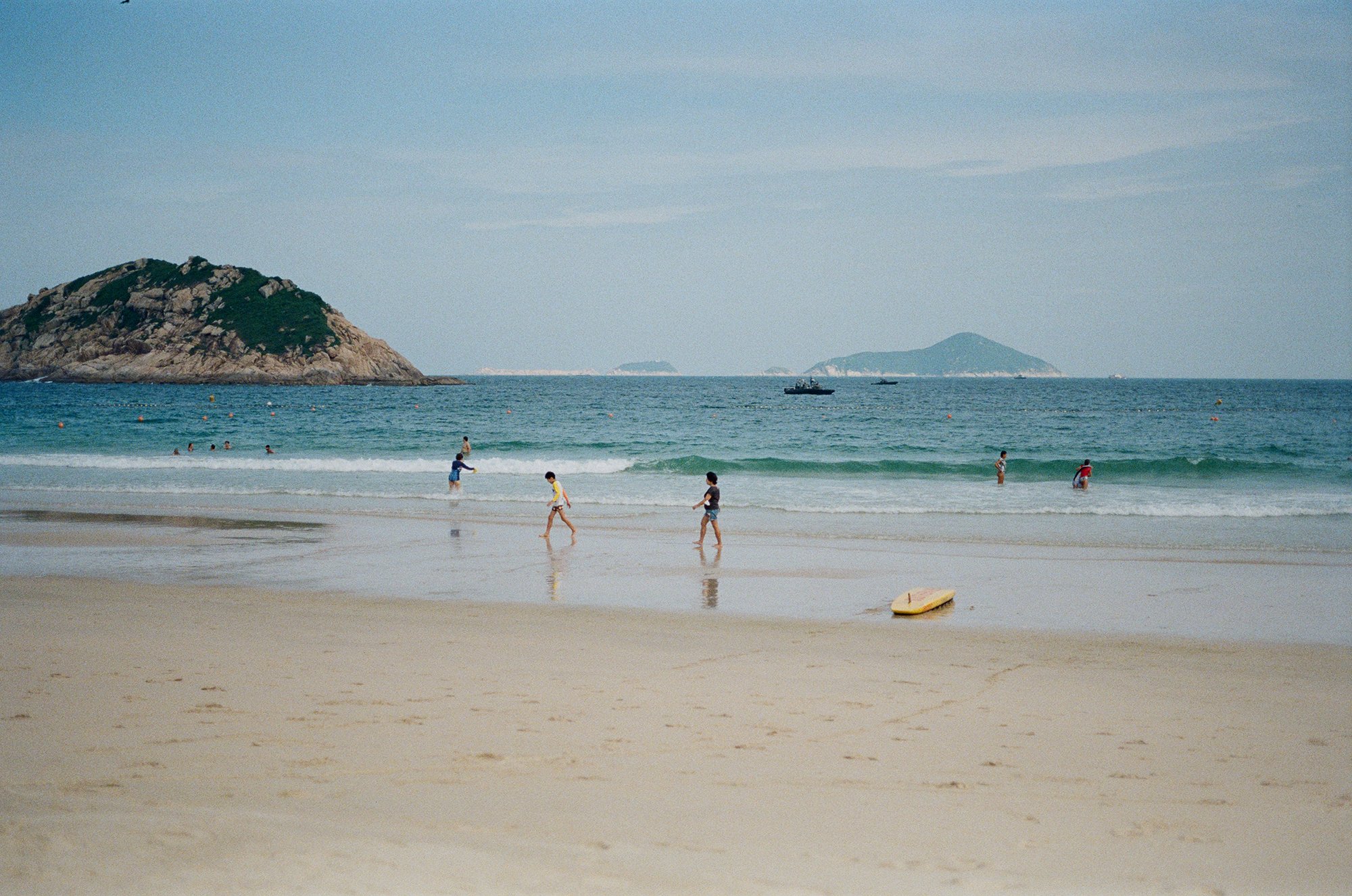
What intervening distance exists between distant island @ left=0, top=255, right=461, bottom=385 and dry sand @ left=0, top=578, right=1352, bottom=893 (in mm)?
137636

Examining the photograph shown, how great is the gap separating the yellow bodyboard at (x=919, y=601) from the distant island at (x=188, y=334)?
13614 cm

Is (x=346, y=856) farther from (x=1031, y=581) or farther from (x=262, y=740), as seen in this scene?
(x=1031, y=581)

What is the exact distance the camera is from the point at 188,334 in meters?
143

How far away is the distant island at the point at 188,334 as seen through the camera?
137m

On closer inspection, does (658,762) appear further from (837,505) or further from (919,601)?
(837,505)

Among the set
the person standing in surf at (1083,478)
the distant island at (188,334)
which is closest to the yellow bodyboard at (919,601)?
the person standing in surf at (1083,478)

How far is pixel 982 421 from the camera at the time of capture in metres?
65.8

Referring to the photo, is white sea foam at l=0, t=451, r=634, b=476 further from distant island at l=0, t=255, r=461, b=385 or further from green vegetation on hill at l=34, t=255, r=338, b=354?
green vegetation on hill at l=34, t=255, r=338, b=354

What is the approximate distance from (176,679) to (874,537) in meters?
14.1

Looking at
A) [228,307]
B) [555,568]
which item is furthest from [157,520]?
[228,307]

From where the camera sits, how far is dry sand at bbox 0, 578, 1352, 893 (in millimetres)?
4668

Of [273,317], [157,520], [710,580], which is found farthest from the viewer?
[273,317]

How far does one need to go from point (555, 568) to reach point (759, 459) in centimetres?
2395

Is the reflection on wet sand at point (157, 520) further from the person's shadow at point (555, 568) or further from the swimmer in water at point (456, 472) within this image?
the swimmer in water at point (456, 472)
